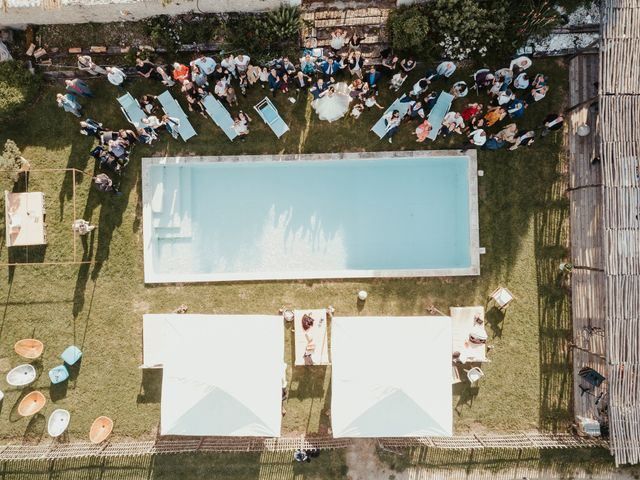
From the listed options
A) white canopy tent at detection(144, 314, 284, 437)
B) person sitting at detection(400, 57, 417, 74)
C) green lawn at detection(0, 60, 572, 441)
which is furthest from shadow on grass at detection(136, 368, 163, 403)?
person sitting at detection(400, 57, 417, 74)

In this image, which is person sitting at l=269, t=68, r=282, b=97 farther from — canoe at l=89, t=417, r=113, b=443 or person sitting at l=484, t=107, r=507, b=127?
canoe at l=89, t=417, r=113, b=443

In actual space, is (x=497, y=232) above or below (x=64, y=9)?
below

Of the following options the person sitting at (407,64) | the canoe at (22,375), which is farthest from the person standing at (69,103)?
the person sitting at (407,64)

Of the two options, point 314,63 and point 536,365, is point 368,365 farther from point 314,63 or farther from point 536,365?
point 314,63

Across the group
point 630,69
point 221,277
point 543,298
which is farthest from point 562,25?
point 221,277

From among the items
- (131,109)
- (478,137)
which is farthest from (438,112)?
(131,109)

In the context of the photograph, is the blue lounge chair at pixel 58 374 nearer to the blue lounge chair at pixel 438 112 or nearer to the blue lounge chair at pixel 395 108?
the blue lounge chair at pixel 395 108
